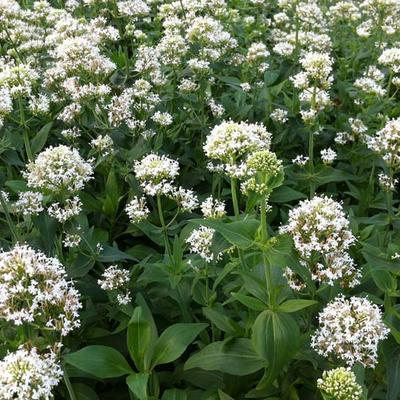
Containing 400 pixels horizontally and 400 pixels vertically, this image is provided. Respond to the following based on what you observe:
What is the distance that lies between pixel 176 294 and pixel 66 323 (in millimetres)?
1448

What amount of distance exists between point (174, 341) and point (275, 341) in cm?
68

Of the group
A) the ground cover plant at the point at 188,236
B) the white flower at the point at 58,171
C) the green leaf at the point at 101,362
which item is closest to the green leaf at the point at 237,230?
the ground cover plant at the point at 188,236

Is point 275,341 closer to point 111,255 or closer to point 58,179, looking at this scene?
point 111,255

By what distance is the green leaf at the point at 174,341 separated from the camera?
3672 mm

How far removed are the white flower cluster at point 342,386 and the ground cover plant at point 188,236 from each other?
0.03 ft

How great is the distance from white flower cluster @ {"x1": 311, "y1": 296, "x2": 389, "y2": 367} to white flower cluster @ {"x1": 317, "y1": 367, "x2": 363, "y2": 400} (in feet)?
1.03

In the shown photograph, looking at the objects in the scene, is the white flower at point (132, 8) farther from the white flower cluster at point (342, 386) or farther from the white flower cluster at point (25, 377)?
the white flower cluster at point (342, 386)

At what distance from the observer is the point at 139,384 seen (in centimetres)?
339

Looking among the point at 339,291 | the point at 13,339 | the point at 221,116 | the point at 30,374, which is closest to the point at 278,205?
the point at 221,116

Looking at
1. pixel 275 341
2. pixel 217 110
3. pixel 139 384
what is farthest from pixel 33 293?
pixel 217 110

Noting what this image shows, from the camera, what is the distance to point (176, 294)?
4.58 metres

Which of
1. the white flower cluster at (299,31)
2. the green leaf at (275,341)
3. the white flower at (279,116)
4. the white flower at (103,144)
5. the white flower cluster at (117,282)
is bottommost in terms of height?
the green leaf at (275,341)

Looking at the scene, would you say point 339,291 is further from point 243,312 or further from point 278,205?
point 278,205

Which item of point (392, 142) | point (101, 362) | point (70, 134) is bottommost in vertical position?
point (101, 362)
